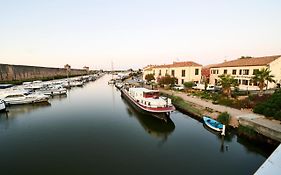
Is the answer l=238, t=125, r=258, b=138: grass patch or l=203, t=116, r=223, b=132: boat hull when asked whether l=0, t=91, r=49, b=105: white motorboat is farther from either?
l=238, t=125, r=258, b=138: grass patch

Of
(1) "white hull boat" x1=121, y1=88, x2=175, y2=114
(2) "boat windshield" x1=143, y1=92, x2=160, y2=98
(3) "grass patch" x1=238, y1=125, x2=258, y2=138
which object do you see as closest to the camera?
(3) "grass patch" x1=238, y1=125, x2=258, y2=138

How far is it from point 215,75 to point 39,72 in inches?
3783

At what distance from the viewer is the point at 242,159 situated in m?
16.7

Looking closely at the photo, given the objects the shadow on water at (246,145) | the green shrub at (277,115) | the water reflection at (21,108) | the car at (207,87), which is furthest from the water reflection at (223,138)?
the water reflection at (21,108)

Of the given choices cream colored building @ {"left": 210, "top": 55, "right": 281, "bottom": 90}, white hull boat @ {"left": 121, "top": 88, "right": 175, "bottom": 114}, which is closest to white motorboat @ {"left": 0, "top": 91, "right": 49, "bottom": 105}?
white hull boat @ {"left": 121, "top": 88, "right": 175, "bottom": 114}

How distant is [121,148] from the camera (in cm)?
1945

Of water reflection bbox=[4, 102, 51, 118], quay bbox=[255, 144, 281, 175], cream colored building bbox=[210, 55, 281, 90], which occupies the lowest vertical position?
water reflection bbox=[4, 102, 51, 118]

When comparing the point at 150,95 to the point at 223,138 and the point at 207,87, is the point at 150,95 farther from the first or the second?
the point at 207,87

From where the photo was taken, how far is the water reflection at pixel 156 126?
23712 millimetres

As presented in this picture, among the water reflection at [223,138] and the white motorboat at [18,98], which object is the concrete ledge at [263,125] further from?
the white motorboat at [18,98]

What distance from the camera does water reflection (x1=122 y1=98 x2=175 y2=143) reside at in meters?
23.7

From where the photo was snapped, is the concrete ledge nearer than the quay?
No

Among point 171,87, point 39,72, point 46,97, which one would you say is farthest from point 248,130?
point 39,72

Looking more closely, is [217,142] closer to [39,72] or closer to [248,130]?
[248,130]
